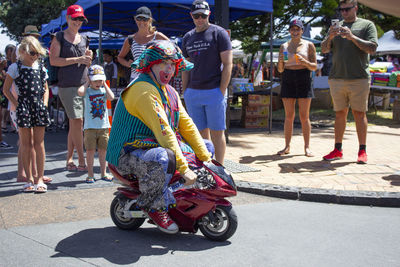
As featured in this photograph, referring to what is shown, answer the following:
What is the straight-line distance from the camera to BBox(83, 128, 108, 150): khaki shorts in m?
5.94

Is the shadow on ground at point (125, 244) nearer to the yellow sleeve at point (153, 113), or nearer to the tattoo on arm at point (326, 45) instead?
the yellow sleeve at point (153, 113)

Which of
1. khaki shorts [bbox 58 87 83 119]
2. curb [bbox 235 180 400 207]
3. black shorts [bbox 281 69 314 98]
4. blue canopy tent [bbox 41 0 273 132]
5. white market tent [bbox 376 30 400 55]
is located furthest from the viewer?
white market tent [bbox 376 30 400 55]

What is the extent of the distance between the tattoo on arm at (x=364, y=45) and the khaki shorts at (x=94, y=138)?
3.42 metres

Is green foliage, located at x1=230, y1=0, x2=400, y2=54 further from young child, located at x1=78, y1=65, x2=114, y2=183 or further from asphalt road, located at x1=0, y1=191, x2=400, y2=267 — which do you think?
asphalt road, located at x1=0, y1=191, x2=400, y2=267

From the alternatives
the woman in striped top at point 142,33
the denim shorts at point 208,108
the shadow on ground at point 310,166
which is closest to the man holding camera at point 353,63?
the shadow on ground at point 310,166

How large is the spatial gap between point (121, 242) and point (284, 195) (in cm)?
218

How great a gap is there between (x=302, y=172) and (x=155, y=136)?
3.17 metres

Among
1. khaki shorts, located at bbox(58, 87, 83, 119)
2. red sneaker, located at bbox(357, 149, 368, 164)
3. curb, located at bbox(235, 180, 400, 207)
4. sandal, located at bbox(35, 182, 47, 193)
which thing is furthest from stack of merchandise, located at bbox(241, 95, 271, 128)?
sandal, located at bbox(35, 182, 47, 193)

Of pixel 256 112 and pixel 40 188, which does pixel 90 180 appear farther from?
pixel 256 112

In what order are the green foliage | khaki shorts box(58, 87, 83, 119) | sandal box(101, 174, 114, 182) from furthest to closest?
the green foliage → khaki shorts box(58, 87, 83, 119) → sandal box(101, 174, 114, 182)

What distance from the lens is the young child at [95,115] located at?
19.4 feet

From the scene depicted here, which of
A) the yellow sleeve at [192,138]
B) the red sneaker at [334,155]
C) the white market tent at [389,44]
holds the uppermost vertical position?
the white market tent at [389,44]

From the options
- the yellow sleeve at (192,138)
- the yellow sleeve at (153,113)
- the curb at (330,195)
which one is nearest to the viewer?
the yellow sleeve at (153,113)

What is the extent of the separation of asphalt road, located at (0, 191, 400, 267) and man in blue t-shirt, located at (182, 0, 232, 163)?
1.08m
